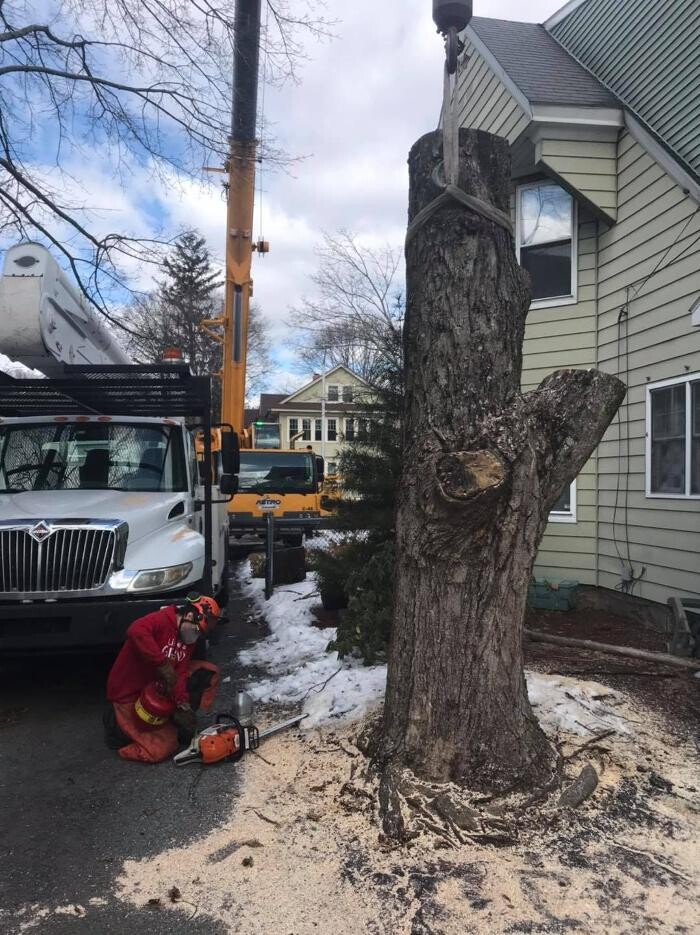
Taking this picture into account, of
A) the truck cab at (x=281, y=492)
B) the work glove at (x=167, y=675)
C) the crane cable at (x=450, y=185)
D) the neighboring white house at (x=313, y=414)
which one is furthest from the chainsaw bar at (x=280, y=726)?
the neighboring white house at (x=313, y=414)

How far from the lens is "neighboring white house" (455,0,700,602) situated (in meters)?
6.88

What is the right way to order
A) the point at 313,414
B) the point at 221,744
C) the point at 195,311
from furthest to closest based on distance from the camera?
the point at 313,414 < the point at 195,311 < the point at 221,744

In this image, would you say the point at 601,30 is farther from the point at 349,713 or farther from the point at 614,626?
the point at 349,713

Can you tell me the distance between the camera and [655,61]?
7891 millimetres

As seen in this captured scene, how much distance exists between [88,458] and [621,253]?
632 centimetres

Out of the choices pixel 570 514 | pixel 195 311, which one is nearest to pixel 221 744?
pixel 570 514

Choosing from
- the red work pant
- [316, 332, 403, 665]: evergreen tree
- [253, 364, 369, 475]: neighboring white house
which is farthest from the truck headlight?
[253, 364, 369, 475]: neighboring white house

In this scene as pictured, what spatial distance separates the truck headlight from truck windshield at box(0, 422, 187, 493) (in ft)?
4.15

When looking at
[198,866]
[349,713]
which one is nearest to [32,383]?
[349,713]

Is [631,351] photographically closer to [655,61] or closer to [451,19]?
[655,61]

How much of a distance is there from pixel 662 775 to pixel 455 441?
7.27ft

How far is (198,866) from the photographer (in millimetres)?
3041

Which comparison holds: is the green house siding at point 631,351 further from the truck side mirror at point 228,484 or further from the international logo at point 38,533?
the international logo at point 38,533

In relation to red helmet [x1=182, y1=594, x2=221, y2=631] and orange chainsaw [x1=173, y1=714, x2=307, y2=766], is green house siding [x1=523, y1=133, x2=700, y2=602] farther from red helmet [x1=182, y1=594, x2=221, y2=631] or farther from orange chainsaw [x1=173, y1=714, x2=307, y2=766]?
red helmet [x1=182, y1=594, x2=221, y2=631]
